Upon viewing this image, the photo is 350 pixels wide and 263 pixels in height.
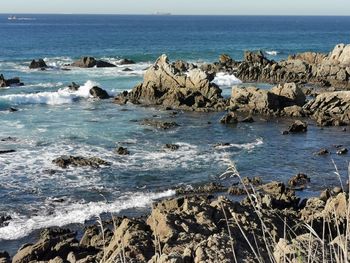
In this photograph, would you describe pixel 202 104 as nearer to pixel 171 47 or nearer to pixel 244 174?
Result: pixel 244 174

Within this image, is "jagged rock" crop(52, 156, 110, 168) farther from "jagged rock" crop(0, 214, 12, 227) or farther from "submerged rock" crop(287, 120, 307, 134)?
"submerged rock" crop(287, 120, 307, 134)

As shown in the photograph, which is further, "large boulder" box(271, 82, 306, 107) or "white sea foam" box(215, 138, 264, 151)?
"large boulder" box(271, 82, 306, 107)

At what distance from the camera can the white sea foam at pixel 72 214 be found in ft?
67.7

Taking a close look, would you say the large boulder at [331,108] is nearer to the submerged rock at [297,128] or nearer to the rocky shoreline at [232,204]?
the rocky shoreline at [232,204]

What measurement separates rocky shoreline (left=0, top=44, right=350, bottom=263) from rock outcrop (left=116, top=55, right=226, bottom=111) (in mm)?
86

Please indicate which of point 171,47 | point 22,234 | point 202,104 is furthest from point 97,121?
point 171,47

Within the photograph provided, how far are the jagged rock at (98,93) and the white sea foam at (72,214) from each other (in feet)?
90.9

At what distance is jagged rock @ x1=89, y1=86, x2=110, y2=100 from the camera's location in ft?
170

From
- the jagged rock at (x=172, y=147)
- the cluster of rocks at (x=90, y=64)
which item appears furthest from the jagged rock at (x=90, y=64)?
the jagged rock at (x=172, y=147)

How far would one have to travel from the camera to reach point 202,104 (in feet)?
153

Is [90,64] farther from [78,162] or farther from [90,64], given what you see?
[78,162]

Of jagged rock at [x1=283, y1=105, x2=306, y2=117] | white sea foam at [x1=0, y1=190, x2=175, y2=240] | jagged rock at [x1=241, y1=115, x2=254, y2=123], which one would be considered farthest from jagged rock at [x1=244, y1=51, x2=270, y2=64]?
white sea foam at [x1=0, y1=190, x2=175, y2=240]

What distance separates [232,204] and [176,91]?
109ft

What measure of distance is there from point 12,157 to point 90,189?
24.8ft
